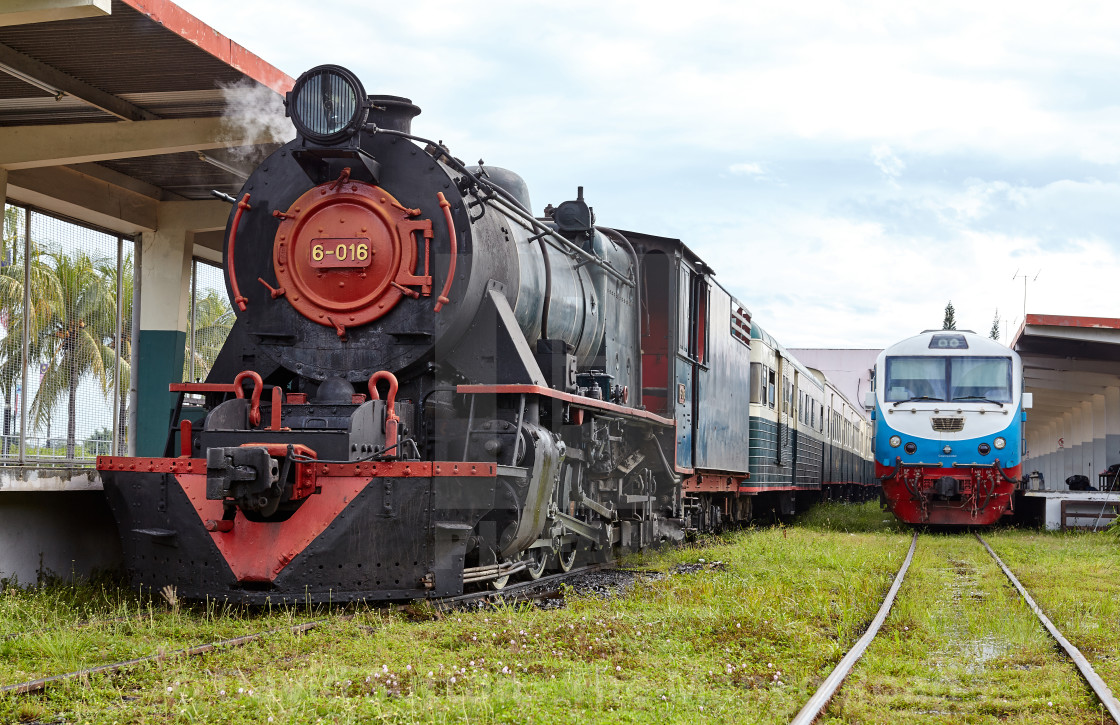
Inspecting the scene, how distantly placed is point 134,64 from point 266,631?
507 cm

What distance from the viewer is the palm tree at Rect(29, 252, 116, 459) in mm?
10609

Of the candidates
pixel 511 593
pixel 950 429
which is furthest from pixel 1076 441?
pixel 511 593

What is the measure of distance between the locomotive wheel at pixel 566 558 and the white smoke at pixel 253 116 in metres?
4.26

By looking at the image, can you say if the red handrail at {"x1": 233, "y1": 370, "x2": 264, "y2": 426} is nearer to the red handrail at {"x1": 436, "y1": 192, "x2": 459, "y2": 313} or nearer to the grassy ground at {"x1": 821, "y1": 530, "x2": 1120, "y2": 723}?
the red handrail at {"x1": 436, "y1": 192, "x2": 459, "y2": 313}

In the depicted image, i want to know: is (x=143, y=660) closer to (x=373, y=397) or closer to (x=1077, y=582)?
(x=373, y=397)

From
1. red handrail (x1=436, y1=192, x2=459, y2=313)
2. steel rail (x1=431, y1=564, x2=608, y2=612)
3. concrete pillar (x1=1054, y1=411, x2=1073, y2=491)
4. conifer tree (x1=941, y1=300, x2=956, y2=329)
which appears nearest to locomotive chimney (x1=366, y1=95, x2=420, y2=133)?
red handrail (x1=436, y1=192, x2=459, y2=313)

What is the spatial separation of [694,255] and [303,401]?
577cm

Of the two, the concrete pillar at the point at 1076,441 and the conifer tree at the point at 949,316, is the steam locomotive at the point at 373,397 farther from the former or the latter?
the conifer tree at the point at 949,316

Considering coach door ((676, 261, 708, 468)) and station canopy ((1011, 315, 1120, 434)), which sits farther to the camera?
station canopy ((1011, 315, 1120, 434))

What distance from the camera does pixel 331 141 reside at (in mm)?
7215

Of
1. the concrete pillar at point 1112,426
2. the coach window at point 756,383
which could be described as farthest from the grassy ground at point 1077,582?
the concrete pillar at point 1112,426

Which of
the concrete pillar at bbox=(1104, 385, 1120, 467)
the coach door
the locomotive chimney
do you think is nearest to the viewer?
the locomotive chimney

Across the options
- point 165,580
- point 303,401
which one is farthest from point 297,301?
point 165,580

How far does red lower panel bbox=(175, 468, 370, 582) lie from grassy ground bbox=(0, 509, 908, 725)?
0.32 meters
